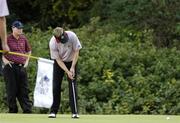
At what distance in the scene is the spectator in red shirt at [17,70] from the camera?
47.1 feet

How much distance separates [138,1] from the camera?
21031 mm

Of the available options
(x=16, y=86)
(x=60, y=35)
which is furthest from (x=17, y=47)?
(x=60, y=35)

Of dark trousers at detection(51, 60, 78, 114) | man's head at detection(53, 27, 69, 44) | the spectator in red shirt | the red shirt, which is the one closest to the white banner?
the spectator in red shirt

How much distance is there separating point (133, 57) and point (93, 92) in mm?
1967

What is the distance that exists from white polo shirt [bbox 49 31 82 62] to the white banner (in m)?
2.19

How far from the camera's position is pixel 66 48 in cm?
1250

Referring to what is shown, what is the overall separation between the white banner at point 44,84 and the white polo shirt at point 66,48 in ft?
7.19

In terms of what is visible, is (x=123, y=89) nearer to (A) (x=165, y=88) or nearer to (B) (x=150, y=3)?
(A) (x=165, y=88)

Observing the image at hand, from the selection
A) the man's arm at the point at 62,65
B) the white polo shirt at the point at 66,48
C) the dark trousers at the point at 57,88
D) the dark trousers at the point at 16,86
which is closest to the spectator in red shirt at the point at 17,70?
the dark trousers at the point at 16,86

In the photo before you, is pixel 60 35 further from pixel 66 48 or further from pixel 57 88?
pixel 57 88

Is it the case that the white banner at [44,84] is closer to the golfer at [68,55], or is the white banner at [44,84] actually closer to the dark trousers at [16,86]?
the dark trousers at [16,86]

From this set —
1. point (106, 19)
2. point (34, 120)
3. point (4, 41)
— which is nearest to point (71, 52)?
point (34, 120)

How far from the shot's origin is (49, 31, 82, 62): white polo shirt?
→ 12.4 meters

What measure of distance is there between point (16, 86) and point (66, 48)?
2514 mm
